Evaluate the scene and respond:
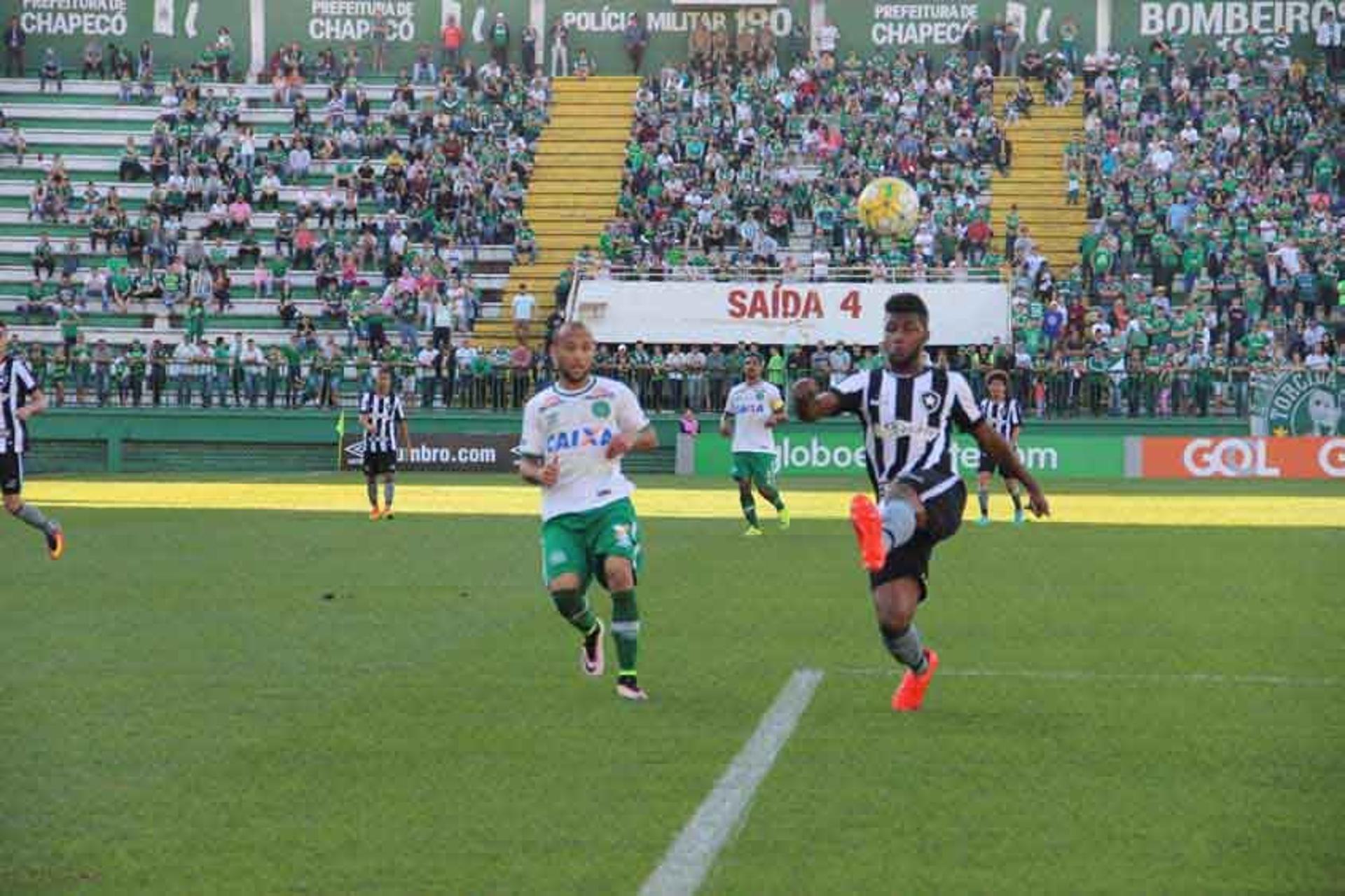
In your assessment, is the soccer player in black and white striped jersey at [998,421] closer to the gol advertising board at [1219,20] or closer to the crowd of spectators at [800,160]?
the crowd of spectators at [800,160]

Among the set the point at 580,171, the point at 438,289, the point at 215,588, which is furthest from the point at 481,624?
the point at 580,171

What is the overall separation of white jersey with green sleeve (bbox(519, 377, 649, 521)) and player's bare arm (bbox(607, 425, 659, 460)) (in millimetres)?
35

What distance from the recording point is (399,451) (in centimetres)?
3950

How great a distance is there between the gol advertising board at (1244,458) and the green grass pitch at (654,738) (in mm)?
20741

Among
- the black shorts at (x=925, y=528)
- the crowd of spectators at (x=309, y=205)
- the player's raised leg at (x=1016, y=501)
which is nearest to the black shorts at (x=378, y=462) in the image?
the player's raised leg at (x=1016, y=501)

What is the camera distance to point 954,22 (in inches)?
2153

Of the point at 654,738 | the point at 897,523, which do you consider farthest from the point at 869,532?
Result: the point at 654,738

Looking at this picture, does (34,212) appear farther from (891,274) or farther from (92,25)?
(891,274)

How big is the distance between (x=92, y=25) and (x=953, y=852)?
180 feet

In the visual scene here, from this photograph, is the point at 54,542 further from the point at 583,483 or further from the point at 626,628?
the point at 626,628

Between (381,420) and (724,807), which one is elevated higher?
(381,420)

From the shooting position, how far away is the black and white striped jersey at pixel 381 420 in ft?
87.9

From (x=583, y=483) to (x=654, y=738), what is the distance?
186 cm

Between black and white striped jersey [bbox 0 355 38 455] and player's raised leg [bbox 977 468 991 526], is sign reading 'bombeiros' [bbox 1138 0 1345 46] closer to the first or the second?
player's raised leg [bbox 977 468 991 526]
